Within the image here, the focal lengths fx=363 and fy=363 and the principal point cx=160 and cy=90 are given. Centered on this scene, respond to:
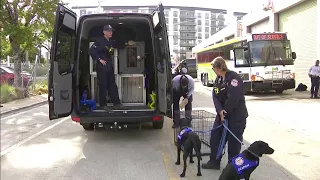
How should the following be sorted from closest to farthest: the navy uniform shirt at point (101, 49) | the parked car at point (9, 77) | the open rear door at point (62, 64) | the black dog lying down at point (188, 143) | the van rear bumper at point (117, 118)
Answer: the black dog lying down at point (188, 143) < the open rear door at point (62, 64) < the van rear bumper at point (117, 118) < the navy uniform shirt at point (101, 49) < the parked car at point (9, 77)

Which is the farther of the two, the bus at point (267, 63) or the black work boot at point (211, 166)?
the bus at point (267, 63)

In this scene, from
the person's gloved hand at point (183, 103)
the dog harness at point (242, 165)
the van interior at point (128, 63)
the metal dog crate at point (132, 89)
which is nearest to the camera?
the dog harness at point (242, 165)

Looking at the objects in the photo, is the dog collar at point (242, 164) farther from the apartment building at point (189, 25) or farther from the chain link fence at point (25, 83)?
the apartment building at point (189, 25)

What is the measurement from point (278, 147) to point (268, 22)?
19.7m

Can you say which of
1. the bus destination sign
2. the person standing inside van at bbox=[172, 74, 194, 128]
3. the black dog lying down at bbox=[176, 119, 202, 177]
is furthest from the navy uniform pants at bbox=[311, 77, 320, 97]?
the black dog lying down at bbox=[176, 119, 202, 177]

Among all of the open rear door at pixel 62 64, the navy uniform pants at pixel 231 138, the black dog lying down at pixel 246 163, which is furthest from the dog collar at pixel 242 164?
the open rear door at pixel 62 64

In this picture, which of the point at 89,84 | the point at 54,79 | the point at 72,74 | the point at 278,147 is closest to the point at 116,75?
the point at 89,84

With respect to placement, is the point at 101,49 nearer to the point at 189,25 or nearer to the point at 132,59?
the point at 132,59

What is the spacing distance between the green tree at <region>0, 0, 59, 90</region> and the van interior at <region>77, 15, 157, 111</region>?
7774 mm

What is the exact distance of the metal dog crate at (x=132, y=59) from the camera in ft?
28.0

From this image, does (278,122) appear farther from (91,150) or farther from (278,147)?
(91,150)

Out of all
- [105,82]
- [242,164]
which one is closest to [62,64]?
[105,82]

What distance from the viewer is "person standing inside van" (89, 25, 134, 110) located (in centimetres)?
746

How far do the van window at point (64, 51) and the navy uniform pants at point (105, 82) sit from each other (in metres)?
0.75
